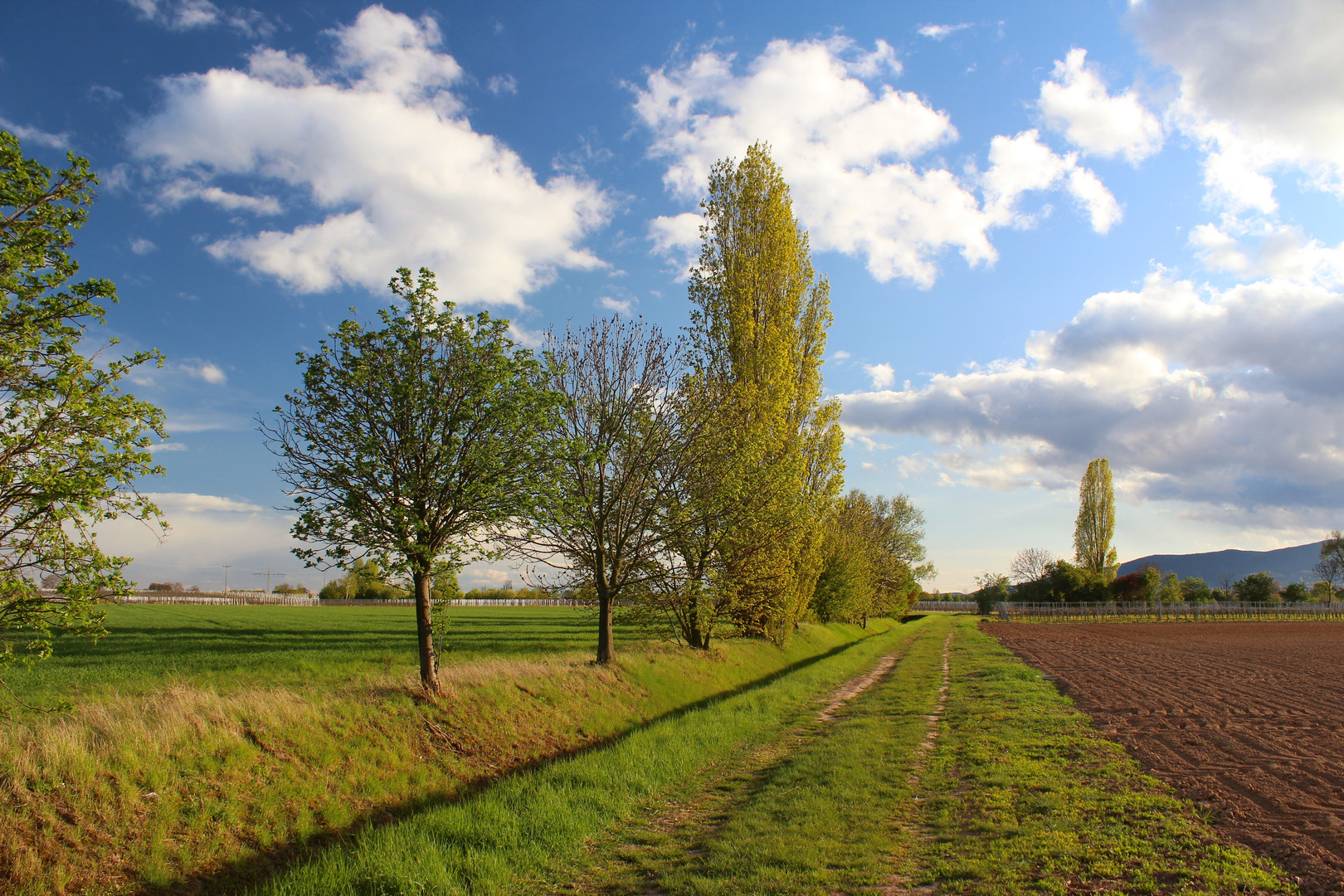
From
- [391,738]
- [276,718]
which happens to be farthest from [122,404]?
[391,738]

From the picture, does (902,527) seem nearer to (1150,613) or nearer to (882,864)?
(1150,613)

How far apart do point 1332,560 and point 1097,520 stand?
49224 mm

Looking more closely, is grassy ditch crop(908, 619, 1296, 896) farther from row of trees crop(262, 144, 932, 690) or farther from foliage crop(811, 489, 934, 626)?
foliage crop(811, 489, 934, 626)

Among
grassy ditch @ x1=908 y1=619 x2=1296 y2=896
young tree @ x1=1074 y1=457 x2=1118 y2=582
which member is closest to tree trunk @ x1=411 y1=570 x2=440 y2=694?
grassy ditch @ x1=908 y1=619 x2=1296 y2=896

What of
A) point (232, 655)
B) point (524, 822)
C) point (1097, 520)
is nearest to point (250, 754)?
point (524, 822)

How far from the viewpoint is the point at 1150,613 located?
90.2 meters

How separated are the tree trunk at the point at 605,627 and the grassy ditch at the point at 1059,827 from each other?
9153 millimetres

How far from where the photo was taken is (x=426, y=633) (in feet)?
41.9

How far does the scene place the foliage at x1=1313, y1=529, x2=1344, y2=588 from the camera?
106 m

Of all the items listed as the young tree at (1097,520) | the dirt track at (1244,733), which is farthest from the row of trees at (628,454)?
the young tree at (1097,520)

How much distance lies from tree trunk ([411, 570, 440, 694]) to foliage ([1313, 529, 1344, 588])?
146 meters

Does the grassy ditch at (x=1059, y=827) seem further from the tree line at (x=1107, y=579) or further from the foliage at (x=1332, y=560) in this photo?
the foliage at (x=1332, y=560)

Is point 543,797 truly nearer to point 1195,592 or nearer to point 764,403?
point 764,403

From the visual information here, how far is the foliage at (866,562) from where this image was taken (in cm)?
4134
